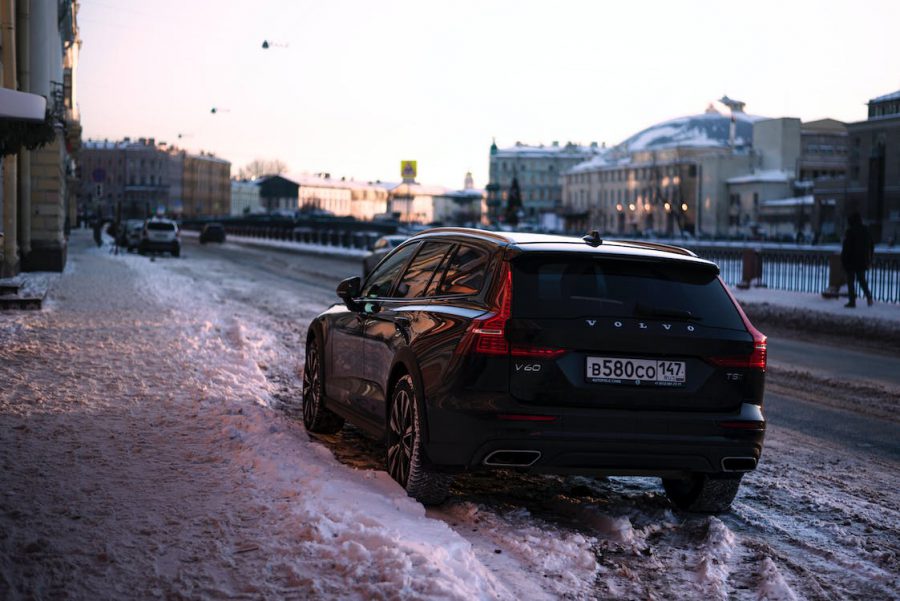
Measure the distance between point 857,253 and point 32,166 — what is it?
22353 mm

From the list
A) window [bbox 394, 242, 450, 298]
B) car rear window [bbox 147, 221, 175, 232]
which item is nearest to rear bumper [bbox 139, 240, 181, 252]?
car rear window [bbox 147, 221, 175, 232]

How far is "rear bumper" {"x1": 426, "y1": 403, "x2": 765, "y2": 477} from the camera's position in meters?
5.82

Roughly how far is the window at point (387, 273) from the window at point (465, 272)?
0.86 meters

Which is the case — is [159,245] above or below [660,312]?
below

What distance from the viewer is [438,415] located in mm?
5973

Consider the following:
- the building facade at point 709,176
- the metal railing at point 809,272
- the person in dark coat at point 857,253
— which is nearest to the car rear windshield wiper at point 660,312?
the metal railing at point 809,272

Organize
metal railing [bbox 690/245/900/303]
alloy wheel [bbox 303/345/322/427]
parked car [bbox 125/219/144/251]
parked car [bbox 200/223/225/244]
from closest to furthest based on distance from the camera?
alloy wheel [bbox 303/345/322/427], metal railing [bbox 690/245/900/303], parked car [bbox 125/219/144/251], parked car [bbox 200/223/225/244]

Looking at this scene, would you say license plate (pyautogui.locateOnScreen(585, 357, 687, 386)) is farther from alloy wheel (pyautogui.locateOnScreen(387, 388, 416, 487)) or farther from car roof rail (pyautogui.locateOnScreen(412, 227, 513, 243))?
alloy wheel (pyautogui.locateOnScreen(387, 388, 416, 487))

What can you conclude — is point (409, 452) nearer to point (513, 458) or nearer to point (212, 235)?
point (513, 458)

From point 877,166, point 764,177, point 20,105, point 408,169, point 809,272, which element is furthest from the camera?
point 764,177

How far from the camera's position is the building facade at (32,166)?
76.0ft

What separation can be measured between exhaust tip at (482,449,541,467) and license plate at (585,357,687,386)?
47 centimetres

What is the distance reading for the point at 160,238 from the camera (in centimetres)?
4950

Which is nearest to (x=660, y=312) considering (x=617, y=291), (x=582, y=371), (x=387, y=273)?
(x=617, y=291)
